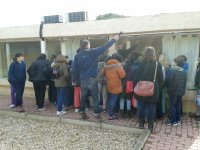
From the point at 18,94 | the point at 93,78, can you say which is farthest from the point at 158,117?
the point at 18,94

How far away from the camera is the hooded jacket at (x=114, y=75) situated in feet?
18.8

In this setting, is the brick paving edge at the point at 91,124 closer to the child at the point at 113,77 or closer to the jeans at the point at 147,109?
the jeans at the point at 147,109

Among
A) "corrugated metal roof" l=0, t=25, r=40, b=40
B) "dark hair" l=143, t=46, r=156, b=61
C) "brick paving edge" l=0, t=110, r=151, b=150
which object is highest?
"corrugated metal roof" l=0, t=25, r=40, b=40

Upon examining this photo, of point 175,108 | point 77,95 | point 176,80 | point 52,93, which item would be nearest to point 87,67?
point 77,95

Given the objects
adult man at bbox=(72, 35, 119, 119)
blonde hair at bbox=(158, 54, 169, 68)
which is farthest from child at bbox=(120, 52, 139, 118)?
adult man at bbox=(72, 35, 119, 119)

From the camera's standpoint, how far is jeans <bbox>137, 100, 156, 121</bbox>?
5066 millimetres

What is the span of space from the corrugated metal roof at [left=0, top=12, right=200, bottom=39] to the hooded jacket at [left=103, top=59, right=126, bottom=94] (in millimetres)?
1262

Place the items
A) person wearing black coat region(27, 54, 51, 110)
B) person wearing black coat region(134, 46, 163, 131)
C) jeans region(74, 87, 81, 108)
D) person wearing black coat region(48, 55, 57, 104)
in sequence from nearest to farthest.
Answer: person wearing black coat region(134, 46, 163, 131)
jeans region(74, 87, 81, 108)
person wearing black coat region(27, 54, 51, 110)
person wearing black coat region(48, 55, 57, 104)

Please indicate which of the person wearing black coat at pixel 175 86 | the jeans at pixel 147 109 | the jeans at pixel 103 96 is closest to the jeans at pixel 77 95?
the jeans at pixel 103 96

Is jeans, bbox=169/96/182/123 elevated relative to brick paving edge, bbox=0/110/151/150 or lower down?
elevated

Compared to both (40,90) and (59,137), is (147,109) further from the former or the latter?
(40,90)

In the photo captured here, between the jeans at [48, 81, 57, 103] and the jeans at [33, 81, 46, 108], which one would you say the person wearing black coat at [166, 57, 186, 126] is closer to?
the jeans at [33, 81, 46, 108]

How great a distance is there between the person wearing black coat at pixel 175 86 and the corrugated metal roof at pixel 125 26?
41.8 inches

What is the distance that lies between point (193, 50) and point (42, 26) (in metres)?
4.73
